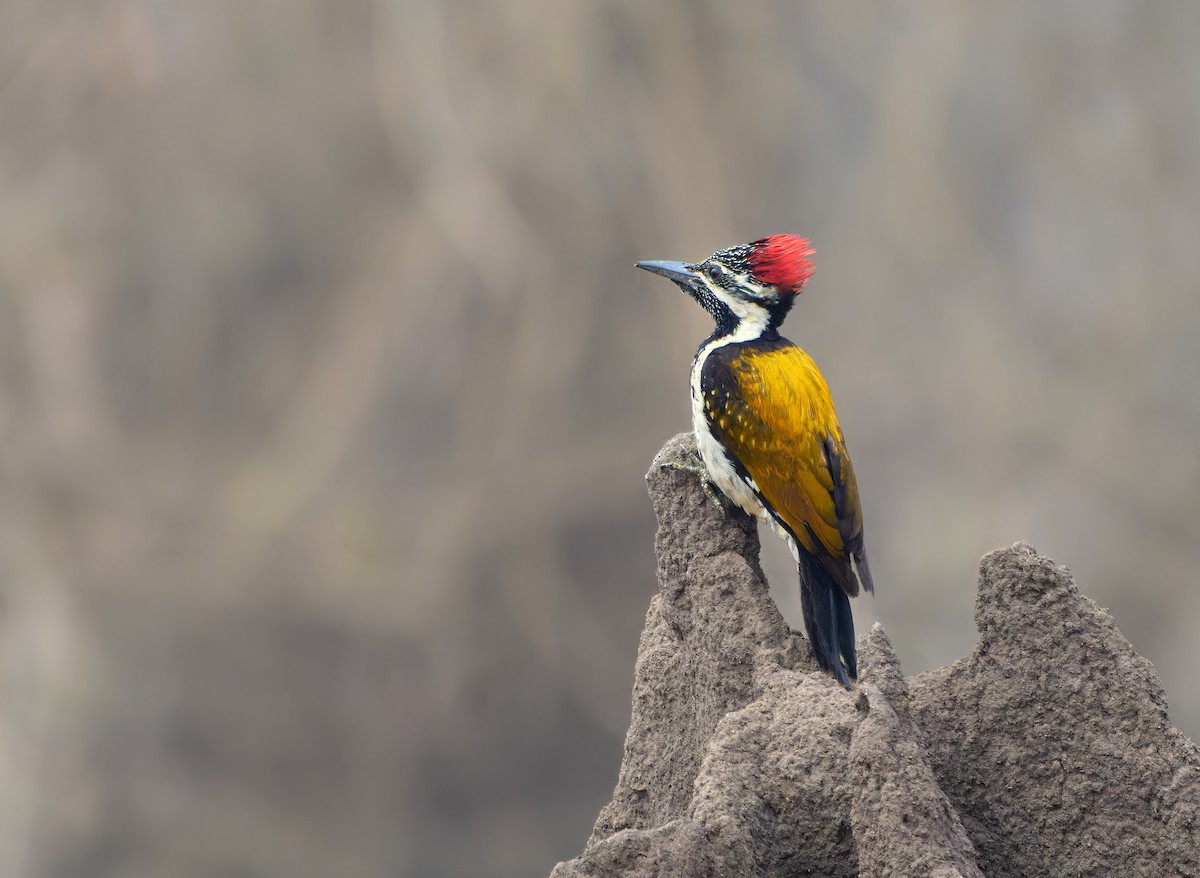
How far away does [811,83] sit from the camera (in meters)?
18.6

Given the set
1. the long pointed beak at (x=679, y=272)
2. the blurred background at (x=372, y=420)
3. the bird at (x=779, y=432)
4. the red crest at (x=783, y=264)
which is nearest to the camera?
the bird at (x=779, y=432)

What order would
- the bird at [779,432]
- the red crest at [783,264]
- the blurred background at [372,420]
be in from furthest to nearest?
1. the blurred background at [372,420]
2. the red crest at [783,264]
3. the bird at [779,432]

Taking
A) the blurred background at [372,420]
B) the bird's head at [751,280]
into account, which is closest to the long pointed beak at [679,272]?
the bird's head at [751,280]

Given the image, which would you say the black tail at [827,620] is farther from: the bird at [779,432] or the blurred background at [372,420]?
the blurred background at [372,420]

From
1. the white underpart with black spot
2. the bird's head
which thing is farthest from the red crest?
the white underpart with black spot

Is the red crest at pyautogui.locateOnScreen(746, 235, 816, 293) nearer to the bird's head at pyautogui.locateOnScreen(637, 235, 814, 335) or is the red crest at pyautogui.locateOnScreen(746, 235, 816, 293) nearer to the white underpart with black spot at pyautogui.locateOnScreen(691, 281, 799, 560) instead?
the bird's head at pyautogui.locateOnScreen(637, 235, 814, 335)

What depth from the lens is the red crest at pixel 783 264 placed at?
4445mm

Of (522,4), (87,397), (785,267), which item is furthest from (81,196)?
(785,267)

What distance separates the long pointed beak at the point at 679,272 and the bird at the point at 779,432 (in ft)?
0.11

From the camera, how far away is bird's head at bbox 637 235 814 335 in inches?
175

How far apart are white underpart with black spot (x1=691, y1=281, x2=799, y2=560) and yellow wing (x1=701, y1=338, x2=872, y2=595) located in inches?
1.0

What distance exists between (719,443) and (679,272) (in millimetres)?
656

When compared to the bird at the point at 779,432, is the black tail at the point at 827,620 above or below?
below

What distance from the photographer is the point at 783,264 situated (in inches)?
175
